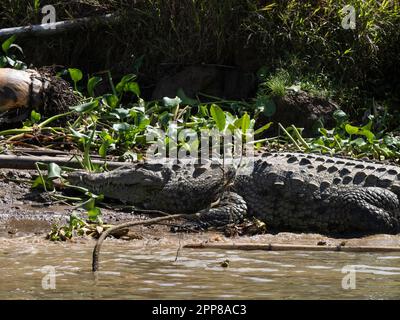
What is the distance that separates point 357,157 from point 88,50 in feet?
12.7

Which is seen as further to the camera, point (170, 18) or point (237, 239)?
point (170, 18)

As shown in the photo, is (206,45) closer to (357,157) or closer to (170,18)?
(170,18)

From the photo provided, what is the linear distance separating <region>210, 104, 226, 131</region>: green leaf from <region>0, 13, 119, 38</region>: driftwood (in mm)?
3326

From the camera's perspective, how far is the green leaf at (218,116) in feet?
25.2

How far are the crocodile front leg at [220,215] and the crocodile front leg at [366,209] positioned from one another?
0.70 metres

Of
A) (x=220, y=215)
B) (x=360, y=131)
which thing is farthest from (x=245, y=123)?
(x=360, y=131)

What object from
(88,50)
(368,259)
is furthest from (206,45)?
(368,259)

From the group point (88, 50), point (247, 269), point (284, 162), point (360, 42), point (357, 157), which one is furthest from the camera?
point (88, 50)

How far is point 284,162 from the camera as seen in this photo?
7.55m

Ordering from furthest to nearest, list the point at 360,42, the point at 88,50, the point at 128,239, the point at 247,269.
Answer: the point at 88,50 < the point at 360,42 < the point at 128,239 < the point at 247,269

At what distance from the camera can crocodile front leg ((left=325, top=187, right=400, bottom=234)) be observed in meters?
7.21

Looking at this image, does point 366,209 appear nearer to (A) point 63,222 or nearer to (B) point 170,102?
(A) point 63,222

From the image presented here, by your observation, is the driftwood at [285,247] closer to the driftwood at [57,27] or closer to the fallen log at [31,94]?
the fallen log at [31,94]

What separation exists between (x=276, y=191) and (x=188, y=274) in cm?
186
